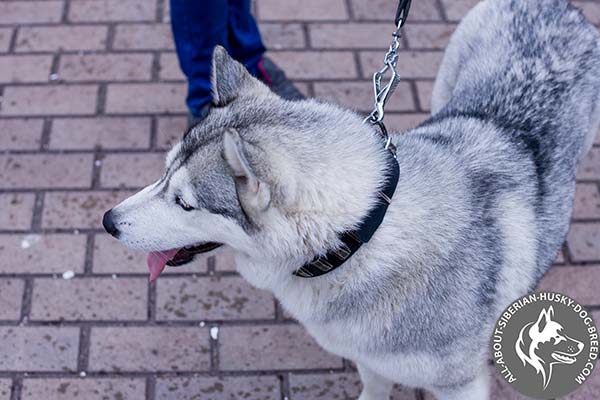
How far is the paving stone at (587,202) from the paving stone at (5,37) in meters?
3.58

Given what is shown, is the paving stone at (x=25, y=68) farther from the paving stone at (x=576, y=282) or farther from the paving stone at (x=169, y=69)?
the paving stone at (x=576, y=282)

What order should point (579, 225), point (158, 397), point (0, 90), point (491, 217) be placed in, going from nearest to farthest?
point (491, 217), point (158, 397), point (579, 225), point (0, 90)

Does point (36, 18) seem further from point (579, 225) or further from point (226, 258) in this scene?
point (579, 225)

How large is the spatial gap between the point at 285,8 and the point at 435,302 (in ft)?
9.85

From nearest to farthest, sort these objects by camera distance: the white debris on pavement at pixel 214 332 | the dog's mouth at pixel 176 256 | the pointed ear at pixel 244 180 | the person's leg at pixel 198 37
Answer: the pointed ear at pixel 244 180 → the dog's mouth at pixel 176 256 → the white debris on pavement at pixel 214 332 → the person's leg at pixel 198 37

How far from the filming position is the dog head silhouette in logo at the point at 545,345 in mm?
2889

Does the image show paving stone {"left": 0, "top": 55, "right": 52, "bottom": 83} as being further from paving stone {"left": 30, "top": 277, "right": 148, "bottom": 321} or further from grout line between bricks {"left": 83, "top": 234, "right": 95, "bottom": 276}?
paving stone {"left": 30, "top": 277, "right": 148, "bottom": 321}

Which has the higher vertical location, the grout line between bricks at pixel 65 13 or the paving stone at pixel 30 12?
the grout line between bricks at pixel 65 13

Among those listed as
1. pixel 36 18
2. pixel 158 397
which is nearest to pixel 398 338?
pixel 158 397

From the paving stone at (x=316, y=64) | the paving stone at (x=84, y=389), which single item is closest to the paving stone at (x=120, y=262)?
the paving stone at (x=84, y=389)

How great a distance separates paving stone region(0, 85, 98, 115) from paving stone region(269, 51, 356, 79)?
3.87 feet

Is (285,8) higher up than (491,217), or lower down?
lower down

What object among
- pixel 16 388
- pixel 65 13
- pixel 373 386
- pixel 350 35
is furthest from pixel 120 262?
pixel 350 35

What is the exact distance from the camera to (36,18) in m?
4.79
